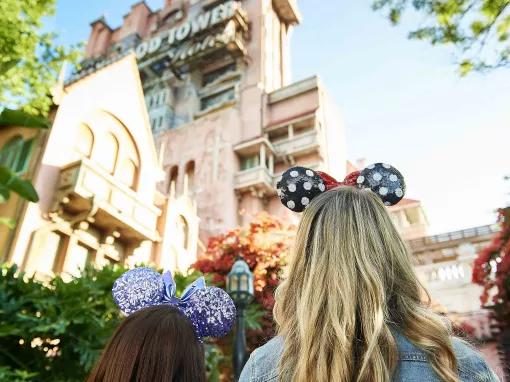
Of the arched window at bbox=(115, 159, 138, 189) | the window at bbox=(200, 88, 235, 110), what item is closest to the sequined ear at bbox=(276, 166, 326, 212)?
the arched window at bbox=(115, 159, 138, 189)

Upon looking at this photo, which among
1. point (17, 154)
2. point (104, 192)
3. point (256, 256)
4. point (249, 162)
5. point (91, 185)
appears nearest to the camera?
point (256, 256)

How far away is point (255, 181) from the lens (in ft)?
86.8

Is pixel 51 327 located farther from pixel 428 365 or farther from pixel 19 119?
pixel 428 365

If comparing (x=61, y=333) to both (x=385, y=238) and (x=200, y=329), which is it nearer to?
(x=200, y=329)

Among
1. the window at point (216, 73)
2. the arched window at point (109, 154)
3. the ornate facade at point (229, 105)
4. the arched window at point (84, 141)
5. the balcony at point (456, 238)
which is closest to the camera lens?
the arched window at point (84, 141)

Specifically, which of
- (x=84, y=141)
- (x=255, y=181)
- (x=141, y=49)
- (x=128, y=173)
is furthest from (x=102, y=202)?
(x=141, y=49)

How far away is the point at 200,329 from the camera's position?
2.75 m

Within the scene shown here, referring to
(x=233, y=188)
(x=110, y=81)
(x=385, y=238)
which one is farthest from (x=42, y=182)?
(x=233, y=188)

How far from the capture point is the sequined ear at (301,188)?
2.15m

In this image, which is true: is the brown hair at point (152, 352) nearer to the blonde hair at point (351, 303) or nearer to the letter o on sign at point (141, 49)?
the blonde hair at point (351, 303)

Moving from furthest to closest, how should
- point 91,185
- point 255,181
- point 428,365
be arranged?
1. point 255,181
2. point 91,185
3. point 428,365

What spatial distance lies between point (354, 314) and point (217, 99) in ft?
105

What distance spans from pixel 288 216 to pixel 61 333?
18469mm

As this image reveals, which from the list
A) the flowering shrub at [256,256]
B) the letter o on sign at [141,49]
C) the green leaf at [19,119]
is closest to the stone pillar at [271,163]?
the flowering shrub at [256,256]
